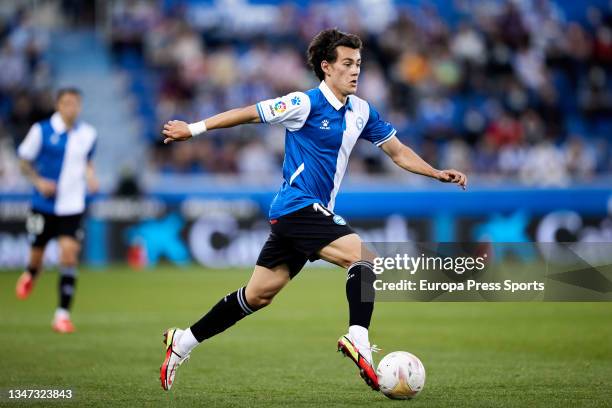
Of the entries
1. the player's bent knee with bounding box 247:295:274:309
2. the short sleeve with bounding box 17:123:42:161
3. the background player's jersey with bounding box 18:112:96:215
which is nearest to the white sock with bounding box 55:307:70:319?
the background player's jersey with bounding box 18:112:96:215

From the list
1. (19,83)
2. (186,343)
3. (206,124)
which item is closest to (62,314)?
(186,343)

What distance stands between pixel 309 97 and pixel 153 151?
1557cm

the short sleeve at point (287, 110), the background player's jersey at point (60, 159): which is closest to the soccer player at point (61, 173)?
the background player's jersey at point (60, 159)

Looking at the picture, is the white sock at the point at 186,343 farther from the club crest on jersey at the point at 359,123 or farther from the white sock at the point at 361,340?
→ the club crest on jersey at the point at 359,123

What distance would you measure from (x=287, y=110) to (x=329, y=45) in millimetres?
619

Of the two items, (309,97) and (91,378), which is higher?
(309,97)

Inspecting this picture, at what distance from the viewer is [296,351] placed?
31.6 ft

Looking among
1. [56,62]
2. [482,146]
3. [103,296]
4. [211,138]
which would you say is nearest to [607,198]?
[482,146]

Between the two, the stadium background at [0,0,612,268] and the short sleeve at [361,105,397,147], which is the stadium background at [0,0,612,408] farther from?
the short sleeve at [361,105,397,147]

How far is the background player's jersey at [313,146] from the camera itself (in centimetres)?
704

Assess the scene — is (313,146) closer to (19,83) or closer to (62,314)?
(62,314)

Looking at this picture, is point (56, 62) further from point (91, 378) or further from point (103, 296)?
point (91, 378)

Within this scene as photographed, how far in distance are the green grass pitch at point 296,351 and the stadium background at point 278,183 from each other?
0.04 meters

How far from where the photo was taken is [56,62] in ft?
85.8
